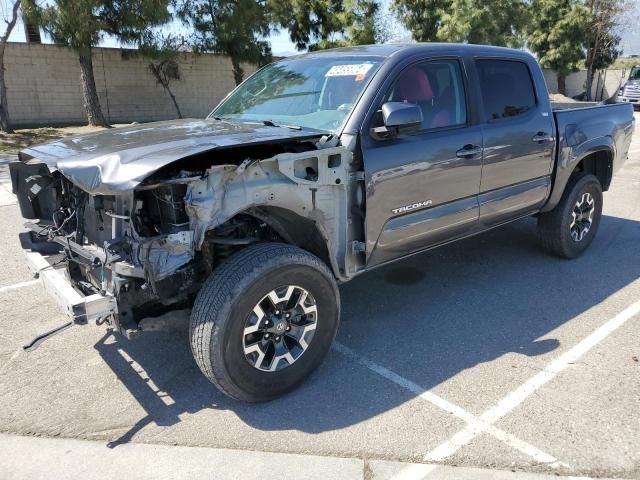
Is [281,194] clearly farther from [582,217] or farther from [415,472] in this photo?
Answer: [582,217]

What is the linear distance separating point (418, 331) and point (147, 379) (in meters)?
1.96

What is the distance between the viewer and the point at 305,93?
12.9 feet

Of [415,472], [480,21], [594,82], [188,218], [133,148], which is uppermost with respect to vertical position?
[480,21]

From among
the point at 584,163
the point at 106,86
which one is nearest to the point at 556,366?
the point at 584,163

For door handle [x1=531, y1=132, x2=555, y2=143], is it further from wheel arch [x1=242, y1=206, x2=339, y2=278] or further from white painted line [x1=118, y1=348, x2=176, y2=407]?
white painted line [x1=118, y1=348, x2=176, y2=407]

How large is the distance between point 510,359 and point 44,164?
3347mm

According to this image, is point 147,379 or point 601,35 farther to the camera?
point 601,35

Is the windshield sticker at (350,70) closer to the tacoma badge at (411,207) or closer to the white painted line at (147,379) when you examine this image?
the tacoma badge at (411,207)

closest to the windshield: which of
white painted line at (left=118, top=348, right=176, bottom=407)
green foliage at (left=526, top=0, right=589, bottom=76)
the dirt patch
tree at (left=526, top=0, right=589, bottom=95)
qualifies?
white painted line at (left=118, top=348, right=176, bottom=407)

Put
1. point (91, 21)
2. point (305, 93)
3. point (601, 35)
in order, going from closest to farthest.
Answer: point (305, 93)
point (91, 21)
point (601, 35)

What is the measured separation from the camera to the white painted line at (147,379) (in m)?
3.21

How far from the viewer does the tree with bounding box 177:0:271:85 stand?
1892cm

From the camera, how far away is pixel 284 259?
3.03m

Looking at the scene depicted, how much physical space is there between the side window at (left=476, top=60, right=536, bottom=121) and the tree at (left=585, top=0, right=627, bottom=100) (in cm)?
3221
